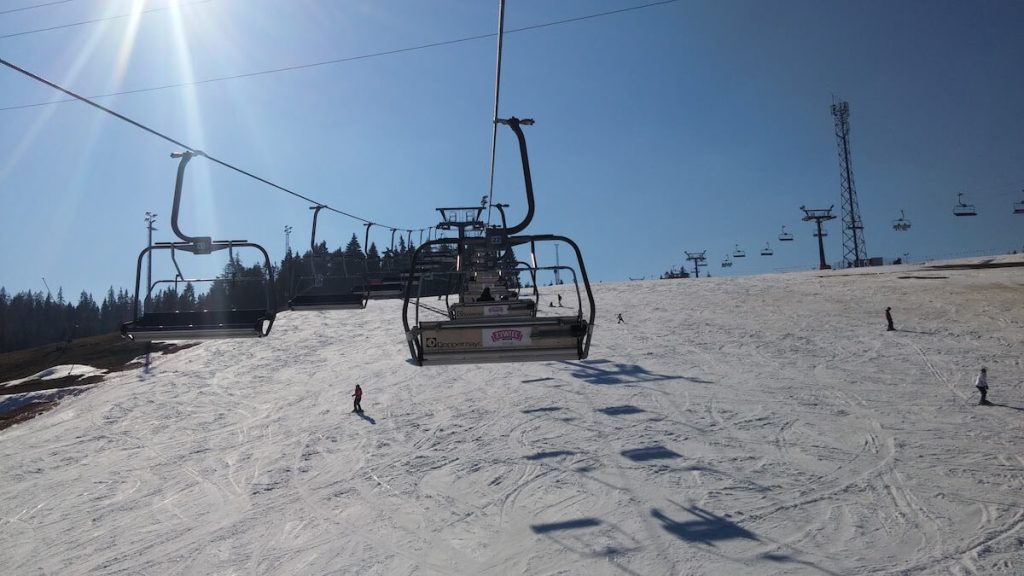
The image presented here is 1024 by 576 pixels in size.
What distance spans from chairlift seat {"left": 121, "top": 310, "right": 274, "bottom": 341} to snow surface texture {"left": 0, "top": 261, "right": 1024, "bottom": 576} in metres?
7.30

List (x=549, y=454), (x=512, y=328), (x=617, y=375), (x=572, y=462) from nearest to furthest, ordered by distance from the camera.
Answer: (x=512, y=328) → (x=572, y=462) → (x=549, y=454) → (x=617, y=375)

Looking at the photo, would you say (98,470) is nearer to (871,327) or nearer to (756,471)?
(756,471)

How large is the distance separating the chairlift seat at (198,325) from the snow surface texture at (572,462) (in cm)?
730

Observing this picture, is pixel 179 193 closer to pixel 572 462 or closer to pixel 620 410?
pixel 572 462

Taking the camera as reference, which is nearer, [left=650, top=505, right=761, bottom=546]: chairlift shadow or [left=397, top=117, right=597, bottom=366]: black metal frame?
[left=397, top=117, right=597, bottom=366]: black metal frame

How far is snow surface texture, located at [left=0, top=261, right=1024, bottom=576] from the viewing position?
1329 cm

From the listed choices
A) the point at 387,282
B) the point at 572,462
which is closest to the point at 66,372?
the point at 387,282

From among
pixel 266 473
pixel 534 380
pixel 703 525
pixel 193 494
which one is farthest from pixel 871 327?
pixel 193 494

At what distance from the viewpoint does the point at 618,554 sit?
12898mm

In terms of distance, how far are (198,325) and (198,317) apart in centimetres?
24

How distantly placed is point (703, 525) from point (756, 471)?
11.9 ft

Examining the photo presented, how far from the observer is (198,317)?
8.55m

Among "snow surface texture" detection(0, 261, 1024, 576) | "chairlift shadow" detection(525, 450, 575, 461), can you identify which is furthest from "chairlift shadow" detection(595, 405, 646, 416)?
"chairlift shadow" detection(525, 450, 575, 461)

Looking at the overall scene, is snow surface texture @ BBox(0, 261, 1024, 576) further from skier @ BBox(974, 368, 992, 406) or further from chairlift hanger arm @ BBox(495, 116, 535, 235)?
chairlift hanger arm @ BBox(495, 116, 535, 235)
